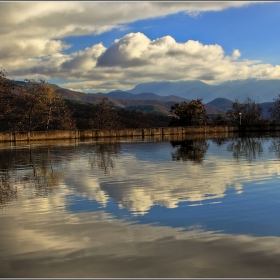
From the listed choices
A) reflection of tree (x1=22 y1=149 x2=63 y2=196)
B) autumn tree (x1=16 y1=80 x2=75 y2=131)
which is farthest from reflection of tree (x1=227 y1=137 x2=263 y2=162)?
autumn tree (x1=16 y1=80 x2=75 y2=131)

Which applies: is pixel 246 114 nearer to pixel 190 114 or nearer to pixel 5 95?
pixel 190 114

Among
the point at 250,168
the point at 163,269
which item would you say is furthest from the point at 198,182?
the point at 163,269

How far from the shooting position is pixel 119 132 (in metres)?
40.2

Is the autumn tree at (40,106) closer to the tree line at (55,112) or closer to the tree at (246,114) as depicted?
the tree line at (55,112)

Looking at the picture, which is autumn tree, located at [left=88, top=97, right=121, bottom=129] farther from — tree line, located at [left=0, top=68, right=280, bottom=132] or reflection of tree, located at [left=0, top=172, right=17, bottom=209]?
reflection of tree, located at [left=0, top=172, right=17, bottom=209]

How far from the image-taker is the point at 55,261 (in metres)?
5.05

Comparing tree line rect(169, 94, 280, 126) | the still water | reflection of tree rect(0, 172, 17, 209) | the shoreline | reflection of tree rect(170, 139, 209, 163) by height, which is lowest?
the still water

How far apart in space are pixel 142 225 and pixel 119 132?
111ft

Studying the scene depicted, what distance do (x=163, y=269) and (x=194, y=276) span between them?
0.38 m

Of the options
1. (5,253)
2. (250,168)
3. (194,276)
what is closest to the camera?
(194,276)

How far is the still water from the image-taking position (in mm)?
4828

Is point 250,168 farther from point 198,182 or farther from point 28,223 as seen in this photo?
point 28,223

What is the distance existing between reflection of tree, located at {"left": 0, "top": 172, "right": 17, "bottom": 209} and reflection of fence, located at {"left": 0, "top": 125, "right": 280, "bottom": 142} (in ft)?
72.1

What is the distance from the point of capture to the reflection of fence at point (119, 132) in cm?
3409
